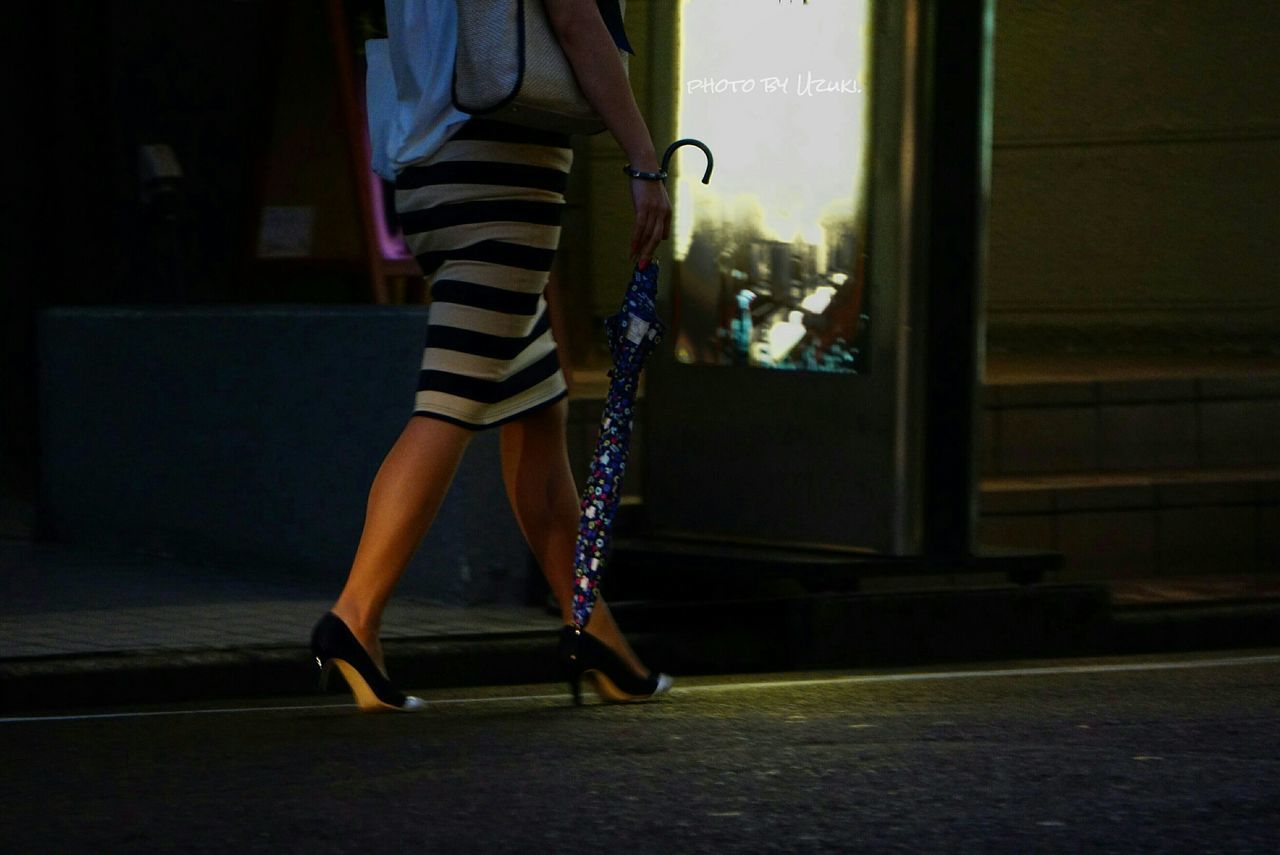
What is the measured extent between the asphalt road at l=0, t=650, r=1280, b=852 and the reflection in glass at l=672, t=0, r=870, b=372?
1384mm

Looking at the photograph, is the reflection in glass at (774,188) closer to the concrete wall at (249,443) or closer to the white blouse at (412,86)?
the concrete wall at (249,443)

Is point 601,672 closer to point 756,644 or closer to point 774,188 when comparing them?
point 756,644

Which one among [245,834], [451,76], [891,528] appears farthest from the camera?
[891,528]

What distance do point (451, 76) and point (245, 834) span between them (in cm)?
157

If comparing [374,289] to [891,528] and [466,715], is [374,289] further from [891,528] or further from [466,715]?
[466,715]

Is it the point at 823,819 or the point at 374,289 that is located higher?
the point at 374,289

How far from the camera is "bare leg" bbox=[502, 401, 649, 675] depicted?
479 cm

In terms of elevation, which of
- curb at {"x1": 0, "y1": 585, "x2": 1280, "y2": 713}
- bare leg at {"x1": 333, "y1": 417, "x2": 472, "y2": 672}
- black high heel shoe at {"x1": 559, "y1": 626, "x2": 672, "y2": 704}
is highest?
bare leg at {"x1": 333, "y1": 417, "x2": 472, "y2": 672}

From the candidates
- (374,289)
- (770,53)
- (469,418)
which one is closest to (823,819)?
(469,418)

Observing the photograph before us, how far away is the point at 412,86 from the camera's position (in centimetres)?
462

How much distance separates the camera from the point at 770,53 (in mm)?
6215

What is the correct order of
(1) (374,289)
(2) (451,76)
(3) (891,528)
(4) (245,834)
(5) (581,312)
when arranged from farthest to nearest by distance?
1. (5) (581,312)
2. (1) (374,289)
3. (3) (891,528)
4. (2) (451,76)
5. (4) (245,834)

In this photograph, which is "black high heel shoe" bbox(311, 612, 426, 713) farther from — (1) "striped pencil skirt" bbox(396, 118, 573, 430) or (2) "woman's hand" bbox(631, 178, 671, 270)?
(2) "woman's hand" bbox(631, 178, 671, 270)

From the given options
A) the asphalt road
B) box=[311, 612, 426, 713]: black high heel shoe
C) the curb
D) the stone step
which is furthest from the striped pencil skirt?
the stone step
